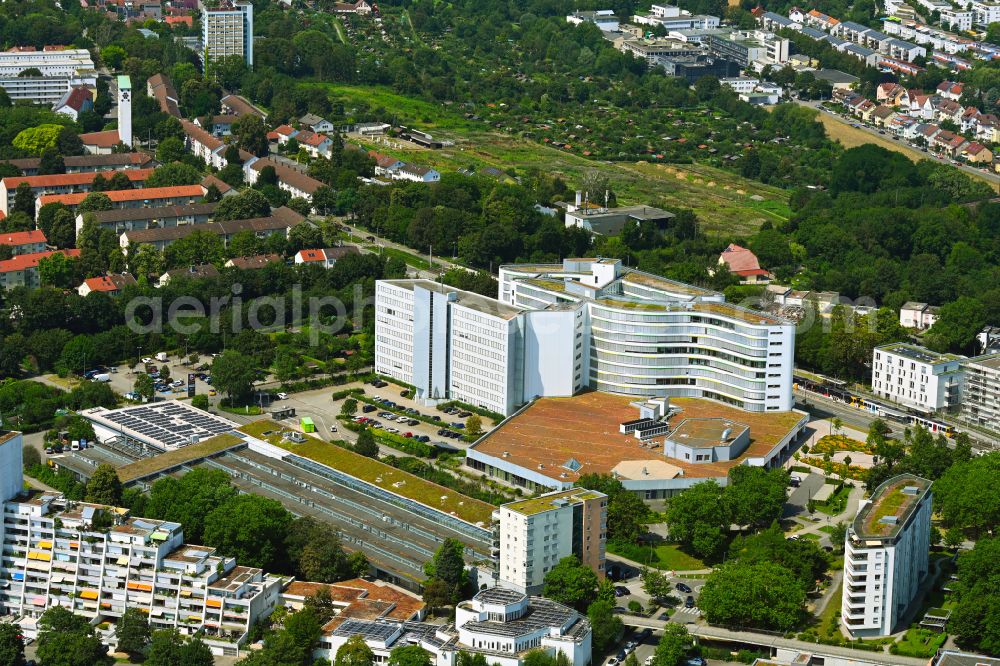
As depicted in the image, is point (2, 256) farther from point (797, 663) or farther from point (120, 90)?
point (797, 663)

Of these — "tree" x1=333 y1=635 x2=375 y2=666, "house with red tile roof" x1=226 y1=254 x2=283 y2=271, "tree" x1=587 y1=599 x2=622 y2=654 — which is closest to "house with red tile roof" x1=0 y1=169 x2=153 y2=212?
"house with red tile roof" x1=226 y1=254 x2=283 y2=271

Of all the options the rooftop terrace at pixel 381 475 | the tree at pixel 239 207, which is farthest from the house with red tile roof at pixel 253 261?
the rooftop terrace at pixel 381 475

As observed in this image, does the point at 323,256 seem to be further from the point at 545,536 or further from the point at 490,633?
the point at 490,633

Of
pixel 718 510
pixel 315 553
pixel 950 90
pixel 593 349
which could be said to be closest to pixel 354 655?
pixel 315 553

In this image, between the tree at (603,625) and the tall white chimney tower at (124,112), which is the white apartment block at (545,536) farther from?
the tall white chimney tower at (124,112)

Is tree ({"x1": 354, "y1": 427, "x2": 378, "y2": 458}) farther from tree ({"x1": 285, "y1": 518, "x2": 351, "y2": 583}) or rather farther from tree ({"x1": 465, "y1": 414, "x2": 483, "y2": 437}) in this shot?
tree ({"x1": 285, "y1": 518, "x2": 351, "y2": 583})

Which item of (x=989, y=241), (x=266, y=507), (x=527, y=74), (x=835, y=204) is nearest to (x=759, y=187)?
(x=835, y=204)
